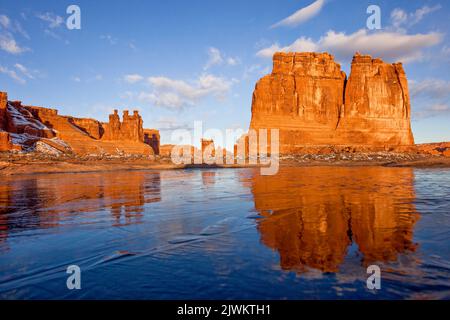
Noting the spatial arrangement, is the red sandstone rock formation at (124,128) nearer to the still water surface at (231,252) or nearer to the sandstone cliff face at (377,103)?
the sandstone cliff face at (377,103)

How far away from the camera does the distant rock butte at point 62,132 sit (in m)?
66.1

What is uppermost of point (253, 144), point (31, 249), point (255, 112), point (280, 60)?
point (280, 60)

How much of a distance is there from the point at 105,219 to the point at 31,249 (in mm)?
2031

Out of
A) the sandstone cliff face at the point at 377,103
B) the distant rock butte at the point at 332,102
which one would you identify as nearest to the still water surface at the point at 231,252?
the distant rock butte at the point at 332,102

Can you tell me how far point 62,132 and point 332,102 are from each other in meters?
81.1

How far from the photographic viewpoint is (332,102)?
261ft

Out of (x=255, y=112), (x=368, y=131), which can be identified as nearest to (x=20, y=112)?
(x=255, y=112)

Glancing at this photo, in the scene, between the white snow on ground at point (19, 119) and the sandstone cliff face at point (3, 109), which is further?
the white snow on ground at point (19, 119)

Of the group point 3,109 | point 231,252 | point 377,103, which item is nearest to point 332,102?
point 377,103

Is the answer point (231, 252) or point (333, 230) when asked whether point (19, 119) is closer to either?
point (231, 252)

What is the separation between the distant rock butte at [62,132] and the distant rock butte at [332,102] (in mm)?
44878

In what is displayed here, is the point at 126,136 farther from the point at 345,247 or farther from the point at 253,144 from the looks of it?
the point at 345,247

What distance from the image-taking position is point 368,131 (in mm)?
74750

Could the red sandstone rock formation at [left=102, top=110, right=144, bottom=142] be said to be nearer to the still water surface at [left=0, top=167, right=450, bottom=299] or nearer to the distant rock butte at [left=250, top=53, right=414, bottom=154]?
the distant rock butte at [left=250, top=53, right=414, bottom=154]
